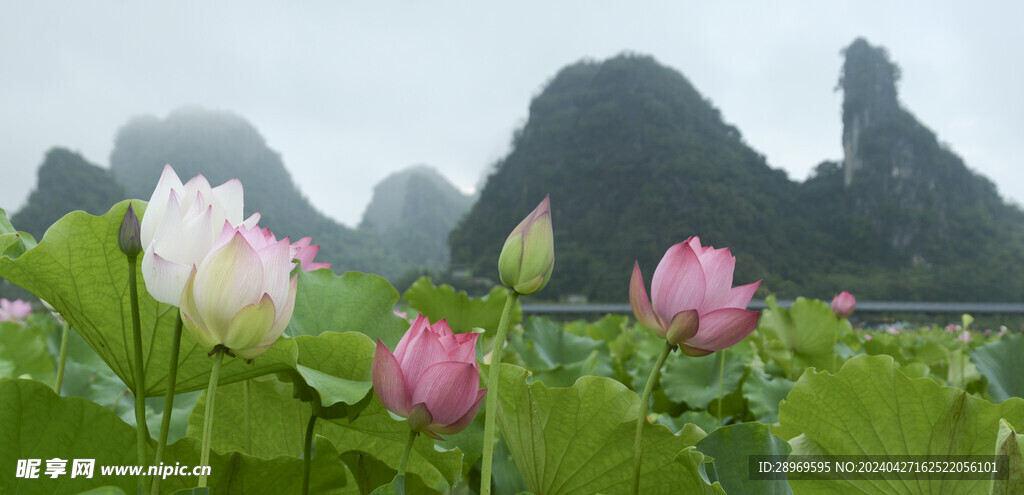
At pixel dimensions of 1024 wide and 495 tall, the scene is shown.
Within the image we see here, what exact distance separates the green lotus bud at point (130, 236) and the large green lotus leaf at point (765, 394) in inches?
28.8

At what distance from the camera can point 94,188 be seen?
19.4m

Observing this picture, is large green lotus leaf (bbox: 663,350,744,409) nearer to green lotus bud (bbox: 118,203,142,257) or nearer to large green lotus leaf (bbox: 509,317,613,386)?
large green lotus leaf (bbox: 509,317,613,386)

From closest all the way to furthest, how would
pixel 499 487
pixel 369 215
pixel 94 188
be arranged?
pixel 499 487 < pixel 94 188 < pixel 369 215

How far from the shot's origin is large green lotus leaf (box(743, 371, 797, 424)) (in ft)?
2.52

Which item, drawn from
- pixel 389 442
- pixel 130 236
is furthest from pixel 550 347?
pixel 130 236

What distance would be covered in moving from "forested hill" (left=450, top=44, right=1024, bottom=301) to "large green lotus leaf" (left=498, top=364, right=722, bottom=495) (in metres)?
18.5

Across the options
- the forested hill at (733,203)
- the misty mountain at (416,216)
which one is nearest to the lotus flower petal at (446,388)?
the forested hill at (733,203)

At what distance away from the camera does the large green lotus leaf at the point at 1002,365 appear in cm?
81

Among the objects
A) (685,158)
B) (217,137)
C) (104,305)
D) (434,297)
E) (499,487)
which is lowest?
(499,487)

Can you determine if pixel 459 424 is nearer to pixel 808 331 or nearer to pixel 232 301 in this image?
pixel 232 301

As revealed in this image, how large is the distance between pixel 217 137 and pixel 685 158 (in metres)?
34.7

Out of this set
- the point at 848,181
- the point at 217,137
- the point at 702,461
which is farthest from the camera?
the point at 217,137

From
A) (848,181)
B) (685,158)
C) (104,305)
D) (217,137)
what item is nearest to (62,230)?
(104,305)

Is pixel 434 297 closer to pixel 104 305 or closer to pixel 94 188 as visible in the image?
pixel 104 305
